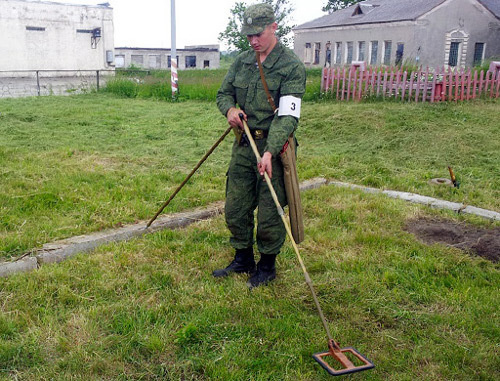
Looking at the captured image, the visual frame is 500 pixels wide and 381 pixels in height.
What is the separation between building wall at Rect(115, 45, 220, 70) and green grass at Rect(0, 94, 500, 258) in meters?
41.4

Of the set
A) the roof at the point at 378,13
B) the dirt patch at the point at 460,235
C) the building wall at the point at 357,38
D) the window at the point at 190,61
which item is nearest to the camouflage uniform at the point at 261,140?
the dirt patch at the point at 460,235

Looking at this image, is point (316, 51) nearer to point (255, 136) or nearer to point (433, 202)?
point (433, 202)

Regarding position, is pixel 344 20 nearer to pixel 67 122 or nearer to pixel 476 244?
pixel 67 122

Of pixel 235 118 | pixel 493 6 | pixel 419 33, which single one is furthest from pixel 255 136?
pixel 493 6

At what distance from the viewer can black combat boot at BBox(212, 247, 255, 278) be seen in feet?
13.1

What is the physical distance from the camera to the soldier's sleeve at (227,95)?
381 centimetres

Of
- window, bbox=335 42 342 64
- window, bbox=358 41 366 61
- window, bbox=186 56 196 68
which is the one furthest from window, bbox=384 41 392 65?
window, bbox=186 56 196 68

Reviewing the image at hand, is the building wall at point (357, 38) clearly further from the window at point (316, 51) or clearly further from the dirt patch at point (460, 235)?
the dirt patch at point (460, 235)

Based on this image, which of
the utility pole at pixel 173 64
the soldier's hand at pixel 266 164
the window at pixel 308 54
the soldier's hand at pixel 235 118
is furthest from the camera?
the window at pixel 308 54

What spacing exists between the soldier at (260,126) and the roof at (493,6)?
33916mm

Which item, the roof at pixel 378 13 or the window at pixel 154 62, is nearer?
the roof at pixel 378 13

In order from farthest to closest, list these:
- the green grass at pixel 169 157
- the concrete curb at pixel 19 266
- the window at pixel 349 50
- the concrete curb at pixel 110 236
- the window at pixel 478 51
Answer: the window at pixel 349 50 < the window at pixel 478 51 < the green grass at pixel 169 157 < the concrete curb at pixel 110 236 < the concrete curb at pixel 19 266

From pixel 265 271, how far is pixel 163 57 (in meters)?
52.2

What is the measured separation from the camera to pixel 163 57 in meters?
53.0
